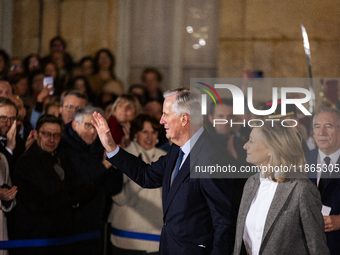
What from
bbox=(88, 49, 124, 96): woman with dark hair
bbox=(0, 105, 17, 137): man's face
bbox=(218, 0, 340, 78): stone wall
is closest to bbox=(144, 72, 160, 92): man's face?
bbox=(88, 49, 124, 96): woman with dark hair

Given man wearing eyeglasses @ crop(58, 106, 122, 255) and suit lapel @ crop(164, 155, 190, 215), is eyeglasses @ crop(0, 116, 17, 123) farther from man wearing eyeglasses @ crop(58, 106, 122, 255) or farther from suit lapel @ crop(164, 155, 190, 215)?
suit lapel @ crop(164, 155, 190, 215)

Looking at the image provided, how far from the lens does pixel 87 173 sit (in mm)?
4070

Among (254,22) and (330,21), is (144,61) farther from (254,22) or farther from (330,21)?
(330,21)

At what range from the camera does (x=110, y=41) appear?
8.48m

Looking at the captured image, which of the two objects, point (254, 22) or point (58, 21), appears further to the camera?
point (58, 21)

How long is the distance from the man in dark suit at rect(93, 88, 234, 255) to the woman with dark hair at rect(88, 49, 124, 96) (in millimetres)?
4083

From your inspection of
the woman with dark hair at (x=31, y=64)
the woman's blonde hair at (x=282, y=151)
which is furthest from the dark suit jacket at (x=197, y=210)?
the woman with dark hair at (x=31, y=64)

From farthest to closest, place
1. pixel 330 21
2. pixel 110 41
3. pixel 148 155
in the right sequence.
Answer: pixel 110 41, pixel 330 21, pixel 148 155

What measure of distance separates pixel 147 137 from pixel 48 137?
44.1 inches

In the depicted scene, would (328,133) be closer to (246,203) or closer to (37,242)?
(246,203)

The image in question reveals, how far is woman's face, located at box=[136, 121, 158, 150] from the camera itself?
15.1 ft

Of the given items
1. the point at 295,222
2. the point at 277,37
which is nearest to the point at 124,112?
the point at 295,222

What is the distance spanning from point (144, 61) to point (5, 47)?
2884 mm

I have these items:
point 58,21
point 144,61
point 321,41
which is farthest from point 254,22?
point 58,21
